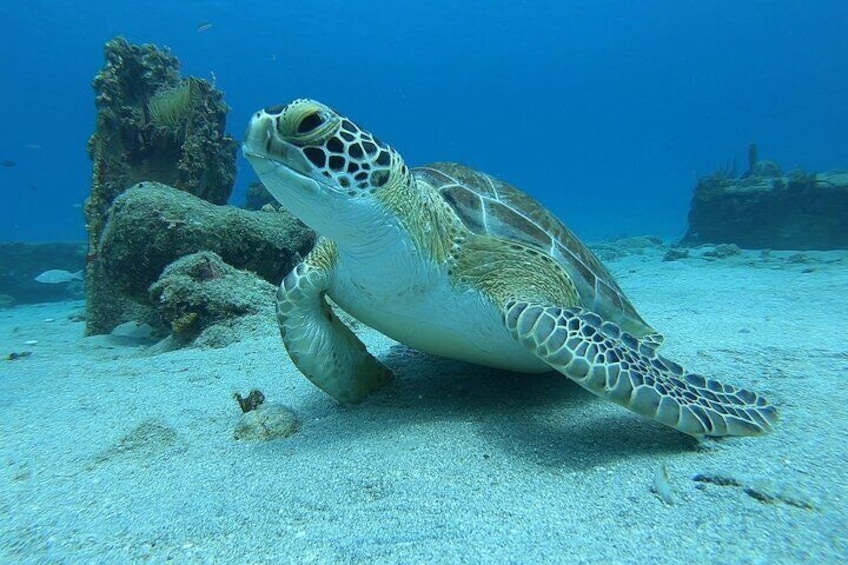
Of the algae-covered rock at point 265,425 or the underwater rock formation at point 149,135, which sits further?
the underwater rock formation at point 149,135

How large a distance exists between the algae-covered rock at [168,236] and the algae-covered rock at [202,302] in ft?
1.53

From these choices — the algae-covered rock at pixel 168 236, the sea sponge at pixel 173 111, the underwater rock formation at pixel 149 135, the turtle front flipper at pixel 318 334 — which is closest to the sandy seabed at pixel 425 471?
the turtle front flipper at pixel 318 334

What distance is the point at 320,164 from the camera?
235 centimetres

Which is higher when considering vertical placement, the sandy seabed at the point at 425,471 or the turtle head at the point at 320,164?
the turtle head at the point at 320,164

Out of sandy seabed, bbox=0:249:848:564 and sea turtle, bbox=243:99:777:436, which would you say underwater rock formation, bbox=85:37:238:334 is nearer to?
sandy seabed, bbox=0:249:848:564

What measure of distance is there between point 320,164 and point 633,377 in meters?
1.92

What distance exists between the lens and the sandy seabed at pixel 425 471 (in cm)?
174

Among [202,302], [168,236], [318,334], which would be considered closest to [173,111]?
[168,236]

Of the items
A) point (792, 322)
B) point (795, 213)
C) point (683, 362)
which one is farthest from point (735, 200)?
point (683, 362)

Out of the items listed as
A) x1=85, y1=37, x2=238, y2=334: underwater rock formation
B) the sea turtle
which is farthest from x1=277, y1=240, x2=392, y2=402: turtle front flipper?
x1=85, y1=37, x2=238, y2=334: underwater rock formation

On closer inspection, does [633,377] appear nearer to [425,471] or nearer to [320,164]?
[425,471]

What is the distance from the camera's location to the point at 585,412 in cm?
300

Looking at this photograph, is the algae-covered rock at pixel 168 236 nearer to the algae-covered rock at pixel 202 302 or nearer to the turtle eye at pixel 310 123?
the algae-covered rock at pixel 202 302

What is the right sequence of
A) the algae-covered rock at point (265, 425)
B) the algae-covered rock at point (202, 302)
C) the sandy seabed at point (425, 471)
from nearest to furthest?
1. the sandy seabed at point (425, 471)
2. the algae-covered rock at point (265, 425)
3. the algae-covered rock at point (202, 302)
